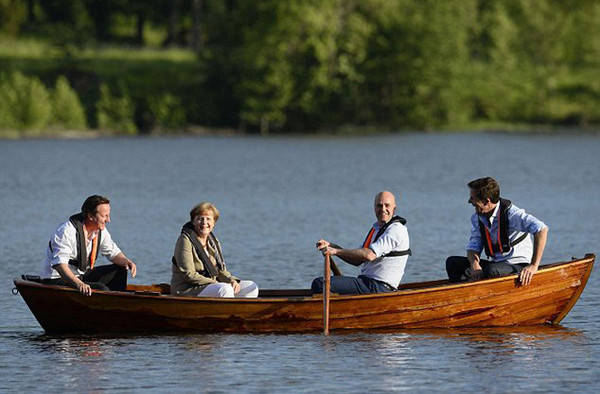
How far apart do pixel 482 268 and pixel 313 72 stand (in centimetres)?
8126

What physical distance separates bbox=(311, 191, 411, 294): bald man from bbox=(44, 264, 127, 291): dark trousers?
262cm

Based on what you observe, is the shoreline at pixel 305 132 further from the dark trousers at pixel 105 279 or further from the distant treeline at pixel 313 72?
the dark trousers at pixel 105 279

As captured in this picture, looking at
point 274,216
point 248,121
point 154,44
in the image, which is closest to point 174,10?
point 154,44

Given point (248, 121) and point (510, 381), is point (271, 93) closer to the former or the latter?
point (248, 121)

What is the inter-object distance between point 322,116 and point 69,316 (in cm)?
8367

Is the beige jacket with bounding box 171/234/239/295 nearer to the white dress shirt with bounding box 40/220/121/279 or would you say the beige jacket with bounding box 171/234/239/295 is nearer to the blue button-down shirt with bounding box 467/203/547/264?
the white dress shirt with bounding box 40/220/121/279

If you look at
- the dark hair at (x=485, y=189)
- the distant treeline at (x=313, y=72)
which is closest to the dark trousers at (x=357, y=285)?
the dark hair at (x=485, y=189)

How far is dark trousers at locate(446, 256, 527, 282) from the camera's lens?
17031 millimetres

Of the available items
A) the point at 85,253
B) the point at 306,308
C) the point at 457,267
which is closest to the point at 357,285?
the point at 306,308

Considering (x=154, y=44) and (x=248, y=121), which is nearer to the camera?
(x=248, y=121)

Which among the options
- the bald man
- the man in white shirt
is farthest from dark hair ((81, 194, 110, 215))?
the bald man

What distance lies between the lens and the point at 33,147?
77125 millimetres

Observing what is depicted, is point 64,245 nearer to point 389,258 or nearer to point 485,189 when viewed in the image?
point 389,258

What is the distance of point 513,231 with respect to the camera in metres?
16.9
